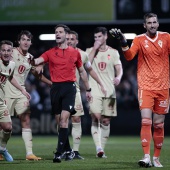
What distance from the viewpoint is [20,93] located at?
38.5ft

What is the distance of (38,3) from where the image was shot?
2012cm

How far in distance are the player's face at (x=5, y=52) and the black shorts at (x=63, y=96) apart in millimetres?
889

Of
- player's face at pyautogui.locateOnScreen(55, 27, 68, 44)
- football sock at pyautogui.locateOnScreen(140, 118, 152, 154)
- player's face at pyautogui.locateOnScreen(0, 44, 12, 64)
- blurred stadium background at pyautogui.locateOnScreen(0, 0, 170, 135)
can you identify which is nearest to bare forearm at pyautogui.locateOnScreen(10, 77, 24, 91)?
player's face at pyautogui.locateOnScreen(0, 44, 12, 64)

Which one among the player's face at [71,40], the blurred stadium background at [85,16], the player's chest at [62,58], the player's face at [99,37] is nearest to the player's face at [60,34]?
the player's chest at [62,58]

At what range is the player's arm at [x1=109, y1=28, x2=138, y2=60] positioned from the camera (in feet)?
31.4

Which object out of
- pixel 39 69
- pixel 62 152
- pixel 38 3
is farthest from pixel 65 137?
pixel 38 3

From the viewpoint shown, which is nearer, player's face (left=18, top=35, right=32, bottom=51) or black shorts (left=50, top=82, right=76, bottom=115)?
black shorts (left=50, top=82, right=76, bottom=115)

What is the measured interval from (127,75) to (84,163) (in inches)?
566

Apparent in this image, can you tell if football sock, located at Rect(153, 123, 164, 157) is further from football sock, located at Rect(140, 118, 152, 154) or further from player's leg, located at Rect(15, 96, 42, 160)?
player's leg, located at Rect(15, 96, 42, 160)

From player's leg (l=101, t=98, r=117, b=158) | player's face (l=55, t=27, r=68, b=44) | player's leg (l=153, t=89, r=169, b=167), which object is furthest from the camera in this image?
player's leg (l=101, t=98, r=117, b=158)

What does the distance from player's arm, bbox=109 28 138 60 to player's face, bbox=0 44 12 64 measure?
210 cm

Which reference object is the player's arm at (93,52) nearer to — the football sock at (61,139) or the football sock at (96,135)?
the football sock at (96,135)

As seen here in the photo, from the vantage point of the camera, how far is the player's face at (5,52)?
10.9 metres

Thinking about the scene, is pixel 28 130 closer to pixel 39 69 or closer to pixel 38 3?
pixel 39 69
